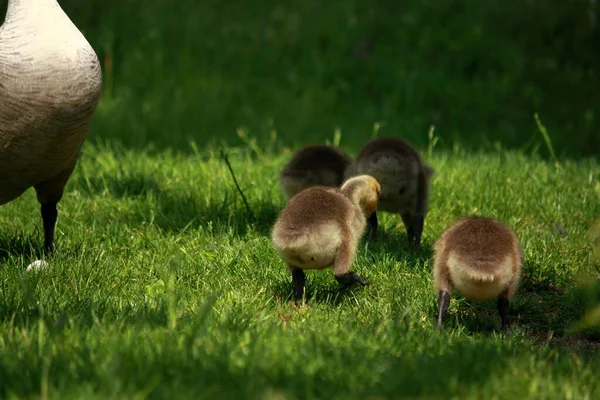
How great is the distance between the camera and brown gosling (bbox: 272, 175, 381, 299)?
473 cm

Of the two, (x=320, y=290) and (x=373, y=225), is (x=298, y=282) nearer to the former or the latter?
(x=320, y=290)

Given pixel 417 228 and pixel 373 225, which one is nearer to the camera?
pixel 417 228

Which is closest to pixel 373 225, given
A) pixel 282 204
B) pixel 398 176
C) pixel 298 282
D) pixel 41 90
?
pixel 398 176

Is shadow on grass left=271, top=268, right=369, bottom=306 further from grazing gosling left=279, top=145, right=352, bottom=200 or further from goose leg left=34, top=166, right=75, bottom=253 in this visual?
goose leg left=34, top=166, right=75, bottom=253

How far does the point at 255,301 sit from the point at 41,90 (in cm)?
175

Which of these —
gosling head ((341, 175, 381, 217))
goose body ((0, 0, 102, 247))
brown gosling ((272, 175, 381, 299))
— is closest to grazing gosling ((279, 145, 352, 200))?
gosling head ((341, 175, 381, 217))

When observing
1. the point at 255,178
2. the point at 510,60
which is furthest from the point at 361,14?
the point at 255,178

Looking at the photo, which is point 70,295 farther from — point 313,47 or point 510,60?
point 510,60

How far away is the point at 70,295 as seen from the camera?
4.88m

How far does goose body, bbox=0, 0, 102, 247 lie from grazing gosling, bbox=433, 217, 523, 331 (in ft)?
7.59

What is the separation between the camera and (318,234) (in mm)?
4734

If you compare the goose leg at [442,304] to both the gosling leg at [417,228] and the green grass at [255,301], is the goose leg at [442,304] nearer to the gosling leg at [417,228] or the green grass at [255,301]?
the green grass at [255,301]

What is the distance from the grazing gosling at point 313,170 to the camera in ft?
21.4

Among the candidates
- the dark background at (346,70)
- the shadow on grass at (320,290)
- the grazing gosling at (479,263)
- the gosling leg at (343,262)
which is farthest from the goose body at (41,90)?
the dark background at (346,70)
